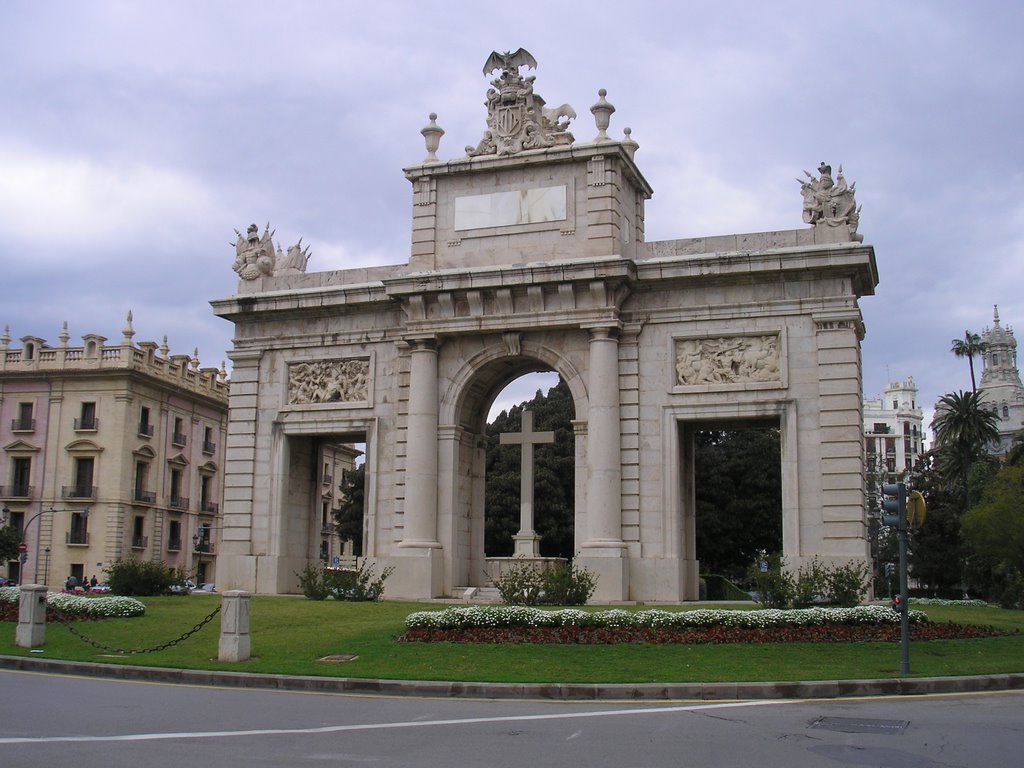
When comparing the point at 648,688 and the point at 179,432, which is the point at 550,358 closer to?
the point at 648,688

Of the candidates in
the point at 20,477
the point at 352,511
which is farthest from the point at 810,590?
the point at 20,477

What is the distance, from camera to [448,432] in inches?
1218

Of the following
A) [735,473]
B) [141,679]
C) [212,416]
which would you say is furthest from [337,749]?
[212,416]

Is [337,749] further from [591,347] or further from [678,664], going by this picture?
[591,347]

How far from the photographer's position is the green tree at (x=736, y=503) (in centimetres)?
5309

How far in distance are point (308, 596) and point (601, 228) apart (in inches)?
485

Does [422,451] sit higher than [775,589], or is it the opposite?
[422,451]

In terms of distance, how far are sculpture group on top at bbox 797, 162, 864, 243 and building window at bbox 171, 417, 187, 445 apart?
44.1m

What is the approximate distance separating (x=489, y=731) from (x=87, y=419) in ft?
172

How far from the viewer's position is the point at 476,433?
32.8 m

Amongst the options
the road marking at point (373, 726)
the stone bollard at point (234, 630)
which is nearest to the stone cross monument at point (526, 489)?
the stone bollard at point (234, 630)

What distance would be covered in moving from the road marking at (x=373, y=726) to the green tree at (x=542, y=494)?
39182 millimetres

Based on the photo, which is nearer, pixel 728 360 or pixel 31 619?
pixel 31 619

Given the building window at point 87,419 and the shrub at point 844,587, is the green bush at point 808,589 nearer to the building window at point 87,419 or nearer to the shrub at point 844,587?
the shrub at point 844,587
